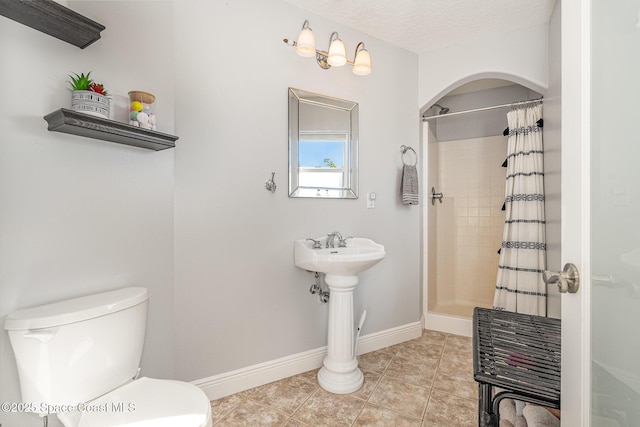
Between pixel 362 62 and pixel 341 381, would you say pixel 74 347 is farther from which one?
pixel 362 62

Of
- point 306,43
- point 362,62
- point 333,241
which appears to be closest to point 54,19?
point 306,43

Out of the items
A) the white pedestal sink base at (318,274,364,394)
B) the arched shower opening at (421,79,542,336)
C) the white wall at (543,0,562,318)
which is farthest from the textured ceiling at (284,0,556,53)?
the white pedestal sink base at (318,274,364,394)

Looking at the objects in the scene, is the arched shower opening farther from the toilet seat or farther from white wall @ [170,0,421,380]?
the toilet seat

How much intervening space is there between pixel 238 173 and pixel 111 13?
94 centimetres

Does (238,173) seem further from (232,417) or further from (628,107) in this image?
(628,107)

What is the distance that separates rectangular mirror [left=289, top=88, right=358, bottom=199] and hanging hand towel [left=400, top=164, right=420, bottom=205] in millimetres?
450

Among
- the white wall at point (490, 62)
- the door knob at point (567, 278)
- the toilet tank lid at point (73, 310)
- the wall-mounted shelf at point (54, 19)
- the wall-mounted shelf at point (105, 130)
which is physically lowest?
the toilet tank lid at point (73, 310)

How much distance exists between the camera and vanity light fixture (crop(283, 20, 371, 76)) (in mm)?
1890

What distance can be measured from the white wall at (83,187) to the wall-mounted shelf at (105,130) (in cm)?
6

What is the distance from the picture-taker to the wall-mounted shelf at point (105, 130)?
3.88ft

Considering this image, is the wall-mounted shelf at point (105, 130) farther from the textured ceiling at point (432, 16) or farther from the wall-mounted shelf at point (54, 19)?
the textured ceiling at point (432, 16)

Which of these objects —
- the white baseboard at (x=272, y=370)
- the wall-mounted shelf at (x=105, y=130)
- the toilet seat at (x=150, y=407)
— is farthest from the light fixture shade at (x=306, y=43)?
the white baseboard at (x=272, y=370)

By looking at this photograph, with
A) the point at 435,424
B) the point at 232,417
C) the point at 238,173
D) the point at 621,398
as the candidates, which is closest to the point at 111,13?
the point at 238,173

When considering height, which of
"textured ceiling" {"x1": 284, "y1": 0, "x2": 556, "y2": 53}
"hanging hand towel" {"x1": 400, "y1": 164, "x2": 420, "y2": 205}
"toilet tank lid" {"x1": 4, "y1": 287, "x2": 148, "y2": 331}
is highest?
"textured ceiling" {"x1": 284, "y1": 0, "x2": 556, "y2": 53}
